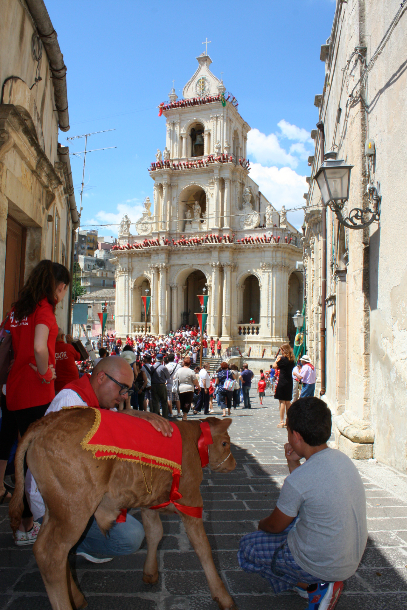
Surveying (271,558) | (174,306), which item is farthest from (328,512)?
(174,306)

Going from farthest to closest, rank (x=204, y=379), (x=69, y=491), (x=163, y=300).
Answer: (x=163, y=300) < (x=204, y=379) < (x=69, y=491)

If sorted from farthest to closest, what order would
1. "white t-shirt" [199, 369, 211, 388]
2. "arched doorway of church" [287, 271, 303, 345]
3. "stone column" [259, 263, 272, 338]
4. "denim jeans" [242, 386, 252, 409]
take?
1. "arched doorway of church" [287, 271, 303, 345]
2. "stone column" [259, 263, 272, 338]
3. "denim jeans" [242, 386, 252, 409]
4. "white t-shirt" [199, 369, 211, 388]

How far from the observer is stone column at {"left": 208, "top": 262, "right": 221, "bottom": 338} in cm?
3142

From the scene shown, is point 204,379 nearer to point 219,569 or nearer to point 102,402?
→ point 219,569

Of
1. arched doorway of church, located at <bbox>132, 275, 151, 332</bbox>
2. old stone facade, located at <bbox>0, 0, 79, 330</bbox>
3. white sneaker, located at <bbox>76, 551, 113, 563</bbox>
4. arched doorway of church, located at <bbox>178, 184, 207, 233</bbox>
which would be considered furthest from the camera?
arched doorway of church, located at <bbox>132, 275, 151, 332</bbox>

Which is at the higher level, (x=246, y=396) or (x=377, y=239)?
(x=377, y=239)

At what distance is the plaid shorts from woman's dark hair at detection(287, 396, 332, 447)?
644 mm

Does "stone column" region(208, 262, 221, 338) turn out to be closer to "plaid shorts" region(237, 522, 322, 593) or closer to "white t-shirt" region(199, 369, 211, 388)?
"white t-shirt" region(199, 369, 211, 388)

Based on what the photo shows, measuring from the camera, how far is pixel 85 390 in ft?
8.98

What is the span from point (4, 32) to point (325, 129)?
9881mm

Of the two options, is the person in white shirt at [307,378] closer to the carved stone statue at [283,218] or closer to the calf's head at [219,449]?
the calf's head at [219,449]

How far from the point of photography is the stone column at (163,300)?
3294 centimetres

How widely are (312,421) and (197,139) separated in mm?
35314

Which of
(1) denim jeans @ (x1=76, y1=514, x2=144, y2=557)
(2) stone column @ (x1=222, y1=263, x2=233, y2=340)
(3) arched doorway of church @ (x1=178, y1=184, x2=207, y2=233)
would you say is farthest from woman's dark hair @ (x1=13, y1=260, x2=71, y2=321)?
(3) arched doorway of church @ (x1=178, y1=184, x2=207, y2=233)
